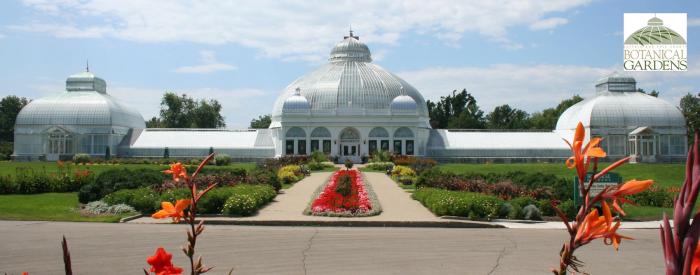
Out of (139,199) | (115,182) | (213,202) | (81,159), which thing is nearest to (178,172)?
(213,202)

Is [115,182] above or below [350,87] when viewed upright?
below

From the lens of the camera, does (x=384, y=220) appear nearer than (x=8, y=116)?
Yes

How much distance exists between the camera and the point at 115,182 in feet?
85.1

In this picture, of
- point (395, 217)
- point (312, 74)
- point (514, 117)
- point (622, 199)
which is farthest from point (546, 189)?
point (514, 117)

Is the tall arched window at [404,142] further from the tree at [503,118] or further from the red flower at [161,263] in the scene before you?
the red flower at [161,263]

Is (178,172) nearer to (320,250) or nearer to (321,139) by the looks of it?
(320,250)

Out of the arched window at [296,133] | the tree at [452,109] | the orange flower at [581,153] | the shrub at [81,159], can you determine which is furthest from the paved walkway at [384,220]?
the tree at [452,109]

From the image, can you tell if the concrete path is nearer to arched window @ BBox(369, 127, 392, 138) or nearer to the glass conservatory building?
the glass conservatory building

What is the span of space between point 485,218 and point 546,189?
4.49 m

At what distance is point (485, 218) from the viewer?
20.0 meters

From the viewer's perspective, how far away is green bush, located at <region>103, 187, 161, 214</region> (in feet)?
69.6

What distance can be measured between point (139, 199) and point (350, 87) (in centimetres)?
6401

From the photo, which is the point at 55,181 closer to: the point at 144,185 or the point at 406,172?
the point at 144,185

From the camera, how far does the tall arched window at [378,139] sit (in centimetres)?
7712
